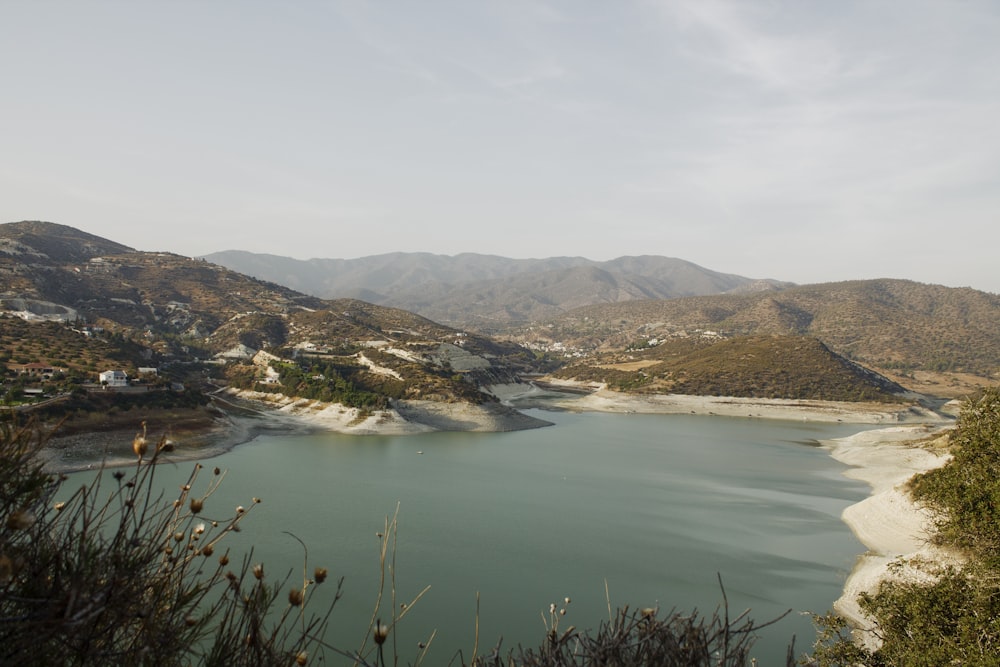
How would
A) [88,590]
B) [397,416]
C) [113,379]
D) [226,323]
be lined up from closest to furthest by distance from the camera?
[88,590] → [113,379] → [397,416] → [226,323]

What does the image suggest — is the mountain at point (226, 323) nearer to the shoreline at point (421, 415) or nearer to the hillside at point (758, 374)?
the shoreline at point (421, 415)

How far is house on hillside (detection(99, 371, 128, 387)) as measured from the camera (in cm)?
3834

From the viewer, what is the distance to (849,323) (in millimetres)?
120500

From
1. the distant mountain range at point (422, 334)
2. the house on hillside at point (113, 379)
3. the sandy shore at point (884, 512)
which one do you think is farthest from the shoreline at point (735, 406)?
the house on hillside at point (113, 379)

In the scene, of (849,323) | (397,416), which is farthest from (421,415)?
(849,323)

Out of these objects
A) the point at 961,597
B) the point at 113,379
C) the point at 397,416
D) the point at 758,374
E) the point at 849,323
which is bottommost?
→ the point at 397,416

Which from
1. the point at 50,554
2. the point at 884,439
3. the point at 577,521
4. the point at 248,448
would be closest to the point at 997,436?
the point at 50,554

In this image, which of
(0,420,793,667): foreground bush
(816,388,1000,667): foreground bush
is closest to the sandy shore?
(816,388,1000,667): foreground bush

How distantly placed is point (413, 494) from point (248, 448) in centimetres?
1577

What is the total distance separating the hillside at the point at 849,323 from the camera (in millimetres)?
99500

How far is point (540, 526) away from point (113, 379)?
104ft

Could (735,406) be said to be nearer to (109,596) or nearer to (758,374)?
(758,374)

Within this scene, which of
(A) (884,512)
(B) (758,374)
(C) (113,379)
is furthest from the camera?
(B) (758,374)

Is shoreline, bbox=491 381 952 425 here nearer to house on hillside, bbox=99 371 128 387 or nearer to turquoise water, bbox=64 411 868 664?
turquoise water, bbox=64 411 868 664
